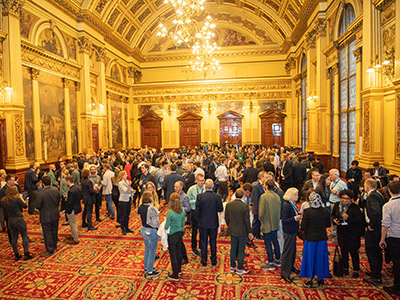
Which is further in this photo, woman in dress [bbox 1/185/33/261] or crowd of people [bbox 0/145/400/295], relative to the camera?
woman in dress [bbox 1/185/33/261]

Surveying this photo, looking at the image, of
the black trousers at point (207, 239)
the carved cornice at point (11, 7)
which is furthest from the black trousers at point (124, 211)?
the carved cornice at point (11, 7)

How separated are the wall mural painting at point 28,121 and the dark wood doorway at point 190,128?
1519 centimetres

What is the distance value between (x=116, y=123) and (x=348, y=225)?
21.2m

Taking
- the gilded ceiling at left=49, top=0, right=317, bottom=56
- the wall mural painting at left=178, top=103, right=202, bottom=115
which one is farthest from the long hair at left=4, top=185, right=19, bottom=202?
the wall mural painting at left=178, top=103, right=202, bottom=115

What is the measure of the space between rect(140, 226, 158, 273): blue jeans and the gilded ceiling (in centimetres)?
1772

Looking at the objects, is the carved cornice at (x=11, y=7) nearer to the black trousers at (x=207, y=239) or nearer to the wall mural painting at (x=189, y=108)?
the black trousers at (x=207, y=239)

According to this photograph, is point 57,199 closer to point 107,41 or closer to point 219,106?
point 107,41

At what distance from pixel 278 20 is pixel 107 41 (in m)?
13.8

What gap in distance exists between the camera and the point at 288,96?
2559cm

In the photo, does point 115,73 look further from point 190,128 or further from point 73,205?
point 73,205

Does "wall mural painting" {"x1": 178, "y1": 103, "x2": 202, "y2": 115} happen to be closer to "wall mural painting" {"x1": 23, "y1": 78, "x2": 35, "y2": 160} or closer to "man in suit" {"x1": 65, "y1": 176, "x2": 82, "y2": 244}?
"wall mural painting" {"x1": 23, "y1": 78, "x2": 35, "y2": 160}

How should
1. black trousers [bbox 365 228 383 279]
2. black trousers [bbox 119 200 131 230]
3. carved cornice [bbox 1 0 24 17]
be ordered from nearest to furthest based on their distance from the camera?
black trousers [bbox 365 228 383 279]
black trousers [bbox 119 200 131 230]
carved cornice [bbox 1 0 24 17]

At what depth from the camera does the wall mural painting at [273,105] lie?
84.6ft

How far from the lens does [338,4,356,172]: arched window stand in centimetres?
1183
